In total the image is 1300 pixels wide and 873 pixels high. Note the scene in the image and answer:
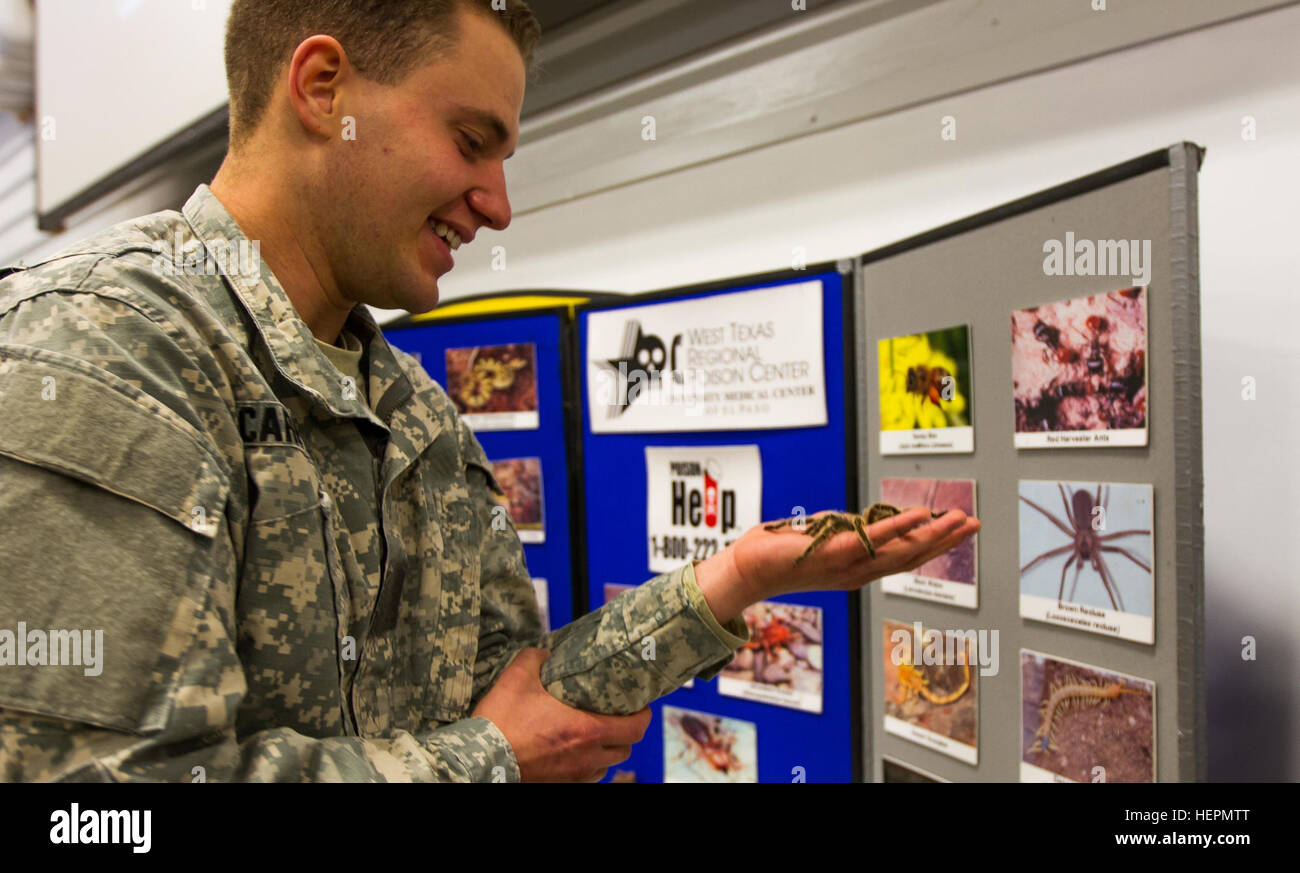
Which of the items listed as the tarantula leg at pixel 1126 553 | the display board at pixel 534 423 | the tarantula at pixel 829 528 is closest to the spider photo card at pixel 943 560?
the tarantula leg at pixel 1126 553

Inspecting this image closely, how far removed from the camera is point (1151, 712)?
47.1 inches

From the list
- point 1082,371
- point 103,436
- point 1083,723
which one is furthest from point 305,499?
point 1083,723

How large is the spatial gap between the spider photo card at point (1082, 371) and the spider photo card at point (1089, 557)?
80 millimetres

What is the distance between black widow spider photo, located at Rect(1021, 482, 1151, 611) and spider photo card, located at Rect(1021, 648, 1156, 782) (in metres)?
0.12

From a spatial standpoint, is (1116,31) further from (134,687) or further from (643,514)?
(134,687)

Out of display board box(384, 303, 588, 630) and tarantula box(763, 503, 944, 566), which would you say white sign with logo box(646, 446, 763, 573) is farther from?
tarantula box(763, 503, 944, 566)

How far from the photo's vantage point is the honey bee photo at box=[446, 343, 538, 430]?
7.20ft

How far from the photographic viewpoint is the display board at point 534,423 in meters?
2.14

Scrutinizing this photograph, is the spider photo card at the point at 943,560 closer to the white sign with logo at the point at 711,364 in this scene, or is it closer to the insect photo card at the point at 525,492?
the white sign with logo at the point at 711,364

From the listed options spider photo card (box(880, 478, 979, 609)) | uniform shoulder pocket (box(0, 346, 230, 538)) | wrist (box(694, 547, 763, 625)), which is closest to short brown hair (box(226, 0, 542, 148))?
uniform shoulder pocket (box(0, 346, 230, 538))

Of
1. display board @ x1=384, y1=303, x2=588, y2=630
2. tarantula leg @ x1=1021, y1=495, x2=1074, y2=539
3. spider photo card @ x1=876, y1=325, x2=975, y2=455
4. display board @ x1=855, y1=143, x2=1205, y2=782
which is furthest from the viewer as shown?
display board @ x1=384, y1=303, x2=588, y2=630

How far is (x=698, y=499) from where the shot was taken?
1890 mm
